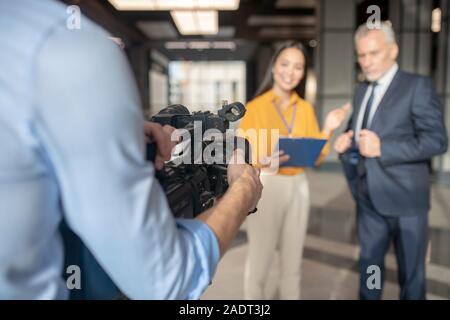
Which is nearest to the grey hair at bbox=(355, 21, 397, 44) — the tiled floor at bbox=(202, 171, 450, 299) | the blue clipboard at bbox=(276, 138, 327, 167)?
the blue clipboard at bbox=(276, 138, 327, 167)

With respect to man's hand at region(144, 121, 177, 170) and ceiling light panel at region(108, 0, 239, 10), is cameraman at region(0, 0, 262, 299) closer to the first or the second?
man's hand at region(144, 121, 177, 170)

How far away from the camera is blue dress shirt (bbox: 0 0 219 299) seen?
430mm

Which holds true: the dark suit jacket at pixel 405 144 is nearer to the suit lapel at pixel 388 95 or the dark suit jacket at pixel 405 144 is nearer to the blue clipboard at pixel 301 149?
the suit lapel at pixel 388 95

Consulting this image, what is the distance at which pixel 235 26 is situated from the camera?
12.3m

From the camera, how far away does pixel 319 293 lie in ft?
9.18

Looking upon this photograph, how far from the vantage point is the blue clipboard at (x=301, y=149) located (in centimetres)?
180

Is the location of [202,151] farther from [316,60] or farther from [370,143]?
[316,60]

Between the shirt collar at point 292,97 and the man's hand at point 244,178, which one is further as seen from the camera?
the shirt collar at point 292,97

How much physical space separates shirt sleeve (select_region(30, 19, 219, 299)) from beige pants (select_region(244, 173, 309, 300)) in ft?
5.28
